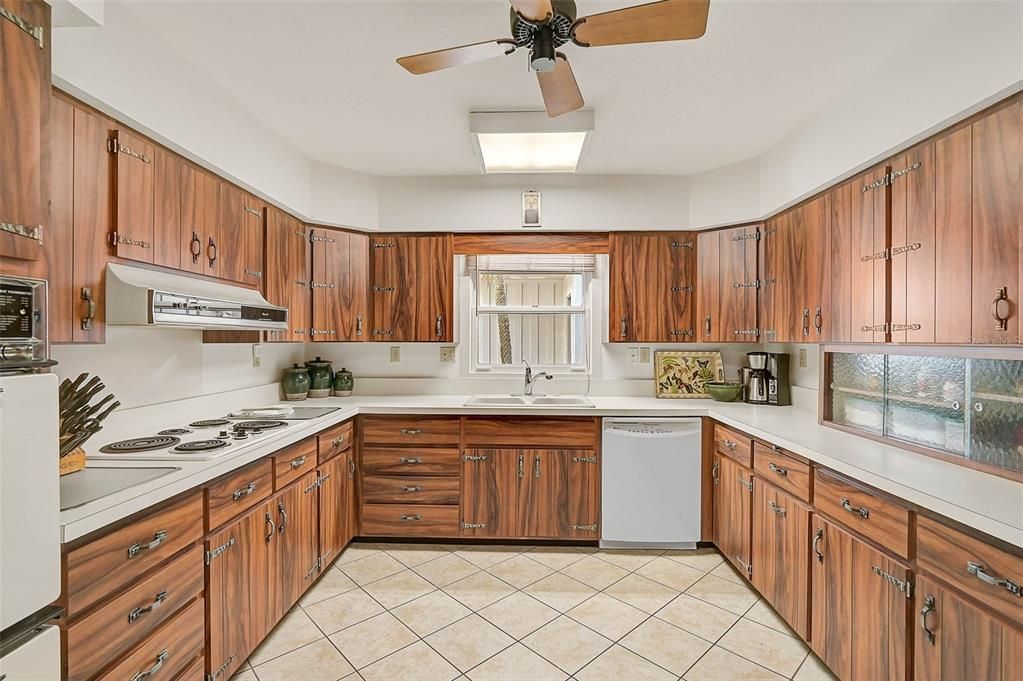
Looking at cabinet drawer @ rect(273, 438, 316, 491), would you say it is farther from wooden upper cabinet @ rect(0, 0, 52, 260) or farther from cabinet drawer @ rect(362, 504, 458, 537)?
wooden upper cabinet @ rect(0, 0, 52, 260)

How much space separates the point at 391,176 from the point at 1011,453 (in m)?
3.46

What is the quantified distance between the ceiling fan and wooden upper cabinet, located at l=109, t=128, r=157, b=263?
1050 mm

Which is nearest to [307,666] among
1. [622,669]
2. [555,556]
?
[622,669]

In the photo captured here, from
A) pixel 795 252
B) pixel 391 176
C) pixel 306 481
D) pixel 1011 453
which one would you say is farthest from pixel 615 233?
pixel 306 481

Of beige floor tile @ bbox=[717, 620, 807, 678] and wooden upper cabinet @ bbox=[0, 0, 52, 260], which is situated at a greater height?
wooden upper cabinet @ bbox=[0, 0, 52, 260]

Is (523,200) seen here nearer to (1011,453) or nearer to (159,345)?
(159,345)

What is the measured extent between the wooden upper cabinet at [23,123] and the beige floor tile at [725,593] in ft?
9.81

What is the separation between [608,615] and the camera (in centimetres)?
231

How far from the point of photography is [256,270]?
102 inches

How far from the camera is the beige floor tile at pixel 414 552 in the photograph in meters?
2.87

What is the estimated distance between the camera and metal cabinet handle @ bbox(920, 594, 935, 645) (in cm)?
137

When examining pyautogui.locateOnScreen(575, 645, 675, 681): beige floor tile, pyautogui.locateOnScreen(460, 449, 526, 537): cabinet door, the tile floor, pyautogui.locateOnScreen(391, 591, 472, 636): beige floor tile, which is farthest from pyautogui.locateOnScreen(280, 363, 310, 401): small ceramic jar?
pyautogui.locateOnScreen(575, 645, 675, 681): beige floor tile

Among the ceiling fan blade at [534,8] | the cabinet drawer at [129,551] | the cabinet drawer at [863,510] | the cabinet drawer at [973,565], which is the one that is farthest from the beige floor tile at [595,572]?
the ceiling fan blade at [534,8]

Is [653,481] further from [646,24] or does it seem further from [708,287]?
[646,24]
